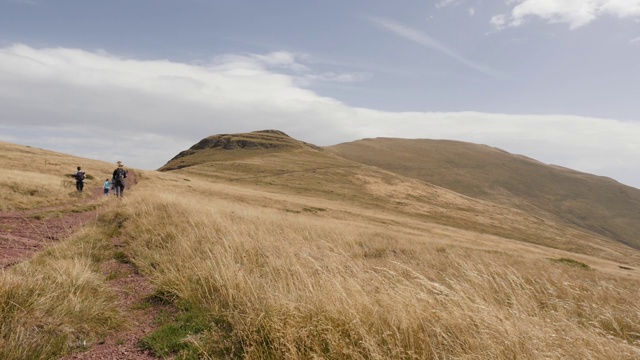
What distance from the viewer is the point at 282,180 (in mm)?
79125

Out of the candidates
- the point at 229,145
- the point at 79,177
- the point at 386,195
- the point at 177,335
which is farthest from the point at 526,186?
the point at 177,335

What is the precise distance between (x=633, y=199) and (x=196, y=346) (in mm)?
228939

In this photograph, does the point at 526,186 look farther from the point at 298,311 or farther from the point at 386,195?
the point at 298,311

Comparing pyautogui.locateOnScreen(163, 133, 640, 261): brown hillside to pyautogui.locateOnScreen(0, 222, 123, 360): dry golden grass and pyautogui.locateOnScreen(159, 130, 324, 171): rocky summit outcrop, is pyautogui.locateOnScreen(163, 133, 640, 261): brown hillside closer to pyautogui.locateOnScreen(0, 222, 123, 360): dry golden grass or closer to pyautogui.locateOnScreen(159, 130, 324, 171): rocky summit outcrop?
pyautogui.locateOnScreen(159, 130, 324, 171): rocky summit outcrop

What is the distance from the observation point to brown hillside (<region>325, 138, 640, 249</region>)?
143 meters

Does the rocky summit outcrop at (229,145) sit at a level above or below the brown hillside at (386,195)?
above

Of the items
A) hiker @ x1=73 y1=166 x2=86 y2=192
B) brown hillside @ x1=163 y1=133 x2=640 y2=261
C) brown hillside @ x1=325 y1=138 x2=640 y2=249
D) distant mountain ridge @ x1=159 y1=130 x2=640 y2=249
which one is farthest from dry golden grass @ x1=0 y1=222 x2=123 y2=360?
brown hillside @ x1=325 y1=138 x2=640 y2=249

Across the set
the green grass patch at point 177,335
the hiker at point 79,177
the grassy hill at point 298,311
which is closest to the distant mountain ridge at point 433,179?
the hiker at point 79,177

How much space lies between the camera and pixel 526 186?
17038cm

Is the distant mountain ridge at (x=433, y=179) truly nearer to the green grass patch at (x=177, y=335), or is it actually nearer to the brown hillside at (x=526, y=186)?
the brown hillside at (x=526, y=186)

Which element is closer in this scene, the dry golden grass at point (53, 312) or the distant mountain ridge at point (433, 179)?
the dry golden grass at point (53, 312)

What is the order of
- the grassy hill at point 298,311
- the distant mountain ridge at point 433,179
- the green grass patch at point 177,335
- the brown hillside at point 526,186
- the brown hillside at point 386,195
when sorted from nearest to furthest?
the grassy hill at point 298,311 → the green grass patch at point 177,335 → the brown hillside at point 386,195 → the distant mountain ridge at point 433,179 → the brown hillside at point 526,186

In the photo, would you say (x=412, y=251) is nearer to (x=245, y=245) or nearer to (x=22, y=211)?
(x=245, y=245)

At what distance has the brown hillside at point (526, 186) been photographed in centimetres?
14262
